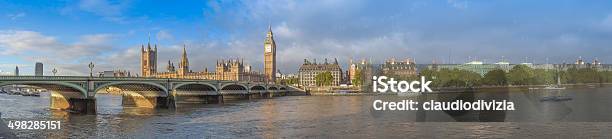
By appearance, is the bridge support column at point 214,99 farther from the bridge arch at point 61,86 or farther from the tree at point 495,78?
the tree at point 495,78

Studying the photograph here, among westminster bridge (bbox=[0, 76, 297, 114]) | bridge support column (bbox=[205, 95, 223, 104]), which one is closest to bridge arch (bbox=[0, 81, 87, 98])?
westminster bridge (bbox=[0, 76, 297, 114])

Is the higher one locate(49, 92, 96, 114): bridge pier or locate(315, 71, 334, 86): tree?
locate(315, 71, 334, 86): tree

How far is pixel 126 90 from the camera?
58.2 m

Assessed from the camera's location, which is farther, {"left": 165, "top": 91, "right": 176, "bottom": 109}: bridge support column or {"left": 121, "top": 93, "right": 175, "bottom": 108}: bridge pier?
{"left": 121, "top": 93, "right": 175, "bottom": 108}: bridge pier

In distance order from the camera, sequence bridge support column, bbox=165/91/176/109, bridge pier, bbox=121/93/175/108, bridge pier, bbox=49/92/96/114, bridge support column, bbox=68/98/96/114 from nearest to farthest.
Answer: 1. bridge support column, bbox=68/98/96/114
2. bridge pier, bbox=49/92/96/114
3. bridge support column, bbox=165/91/176/109
4. bridge pier, bbox=121/93/175/108

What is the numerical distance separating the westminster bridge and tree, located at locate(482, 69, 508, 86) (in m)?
53.7

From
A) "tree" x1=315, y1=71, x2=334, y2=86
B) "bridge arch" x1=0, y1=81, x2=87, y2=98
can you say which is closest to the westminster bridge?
"bridge arch" x1=0, y1=81, x2=87, y2=98

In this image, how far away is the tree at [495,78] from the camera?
11294 cm

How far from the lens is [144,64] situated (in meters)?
199

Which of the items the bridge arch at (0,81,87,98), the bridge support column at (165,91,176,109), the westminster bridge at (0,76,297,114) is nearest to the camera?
the bridge arch at (0,81,87,98)

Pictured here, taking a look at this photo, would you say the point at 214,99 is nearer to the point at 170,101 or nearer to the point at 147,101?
the point at 147,101

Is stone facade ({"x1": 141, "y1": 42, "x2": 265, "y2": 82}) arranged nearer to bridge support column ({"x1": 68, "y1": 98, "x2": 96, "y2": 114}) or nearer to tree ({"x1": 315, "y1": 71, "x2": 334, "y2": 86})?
tree ({"x1": 315, "y1": 71, "x2": 334, "y2": 86})

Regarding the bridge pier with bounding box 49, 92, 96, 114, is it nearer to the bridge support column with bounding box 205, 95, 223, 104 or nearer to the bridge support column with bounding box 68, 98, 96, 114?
the bridge support column with bounding box 68, 98, 96, 114

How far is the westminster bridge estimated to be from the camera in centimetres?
4009
